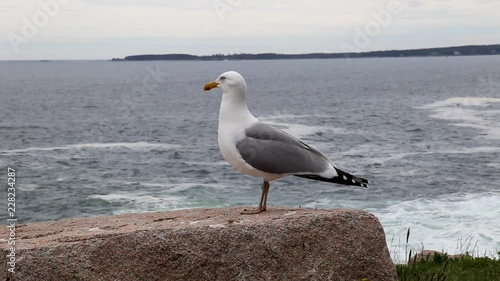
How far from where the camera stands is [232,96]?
7.34m

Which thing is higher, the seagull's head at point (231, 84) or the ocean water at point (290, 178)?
the seagull's head at point (231, 84)

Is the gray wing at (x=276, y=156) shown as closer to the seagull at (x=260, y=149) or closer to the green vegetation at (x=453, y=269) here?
the seagull at (x=260, y=149)

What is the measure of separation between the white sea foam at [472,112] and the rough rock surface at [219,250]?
117 ft

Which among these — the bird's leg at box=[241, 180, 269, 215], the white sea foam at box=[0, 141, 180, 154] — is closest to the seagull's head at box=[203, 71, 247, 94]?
the bird's leg at box=[241, 180, 269, 215]

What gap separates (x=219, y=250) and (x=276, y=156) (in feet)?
4.27

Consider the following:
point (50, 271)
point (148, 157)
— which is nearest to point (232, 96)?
point (50, 271)

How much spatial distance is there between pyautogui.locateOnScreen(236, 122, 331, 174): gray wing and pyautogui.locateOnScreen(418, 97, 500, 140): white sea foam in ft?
116

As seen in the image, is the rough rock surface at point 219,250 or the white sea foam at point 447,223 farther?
the white sea foam at point 447,223

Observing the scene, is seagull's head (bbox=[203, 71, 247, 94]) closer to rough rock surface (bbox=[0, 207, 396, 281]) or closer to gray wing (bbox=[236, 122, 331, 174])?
gray wing (bbox=[236, 122, 331, 174])

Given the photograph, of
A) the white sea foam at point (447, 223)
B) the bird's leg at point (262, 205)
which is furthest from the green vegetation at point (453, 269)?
the white sea foam at point (447, 223)

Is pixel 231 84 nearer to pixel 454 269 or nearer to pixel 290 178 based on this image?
pixel 454 269

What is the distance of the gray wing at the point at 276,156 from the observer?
7.15 metres

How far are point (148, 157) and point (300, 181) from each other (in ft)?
36.8

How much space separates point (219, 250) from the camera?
20.9 feet
